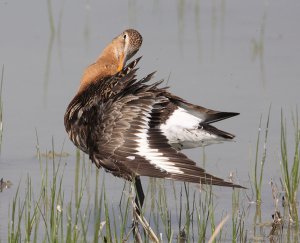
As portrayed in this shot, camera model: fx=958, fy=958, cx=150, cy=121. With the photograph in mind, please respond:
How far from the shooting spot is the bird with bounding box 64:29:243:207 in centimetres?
580

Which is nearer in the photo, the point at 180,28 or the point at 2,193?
the point at 2,193

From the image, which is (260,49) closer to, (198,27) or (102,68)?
(198,27)

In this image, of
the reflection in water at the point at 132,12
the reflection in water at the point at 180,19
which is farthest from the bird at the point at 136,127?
the reflection in water at the point at 132,12

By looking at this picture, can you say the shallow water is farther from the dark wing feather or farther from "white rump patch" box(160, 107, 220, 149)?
the dark wing feather

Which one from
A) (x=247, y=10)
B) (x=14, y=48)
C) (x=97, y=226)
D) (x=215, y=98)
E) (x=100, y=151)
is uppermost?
(x=247, y=10)

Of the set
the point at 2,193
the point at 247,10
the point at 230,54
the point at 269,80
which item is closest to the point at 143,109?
the point at 2,193

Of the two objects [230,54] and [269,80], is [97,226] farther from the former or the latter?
[230,54]

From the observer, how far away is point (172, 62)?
955 cm

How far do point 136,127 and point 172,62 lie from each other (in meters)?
3.47

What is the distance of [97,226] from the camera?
4.68 meters

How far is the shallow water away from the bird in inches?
24.9

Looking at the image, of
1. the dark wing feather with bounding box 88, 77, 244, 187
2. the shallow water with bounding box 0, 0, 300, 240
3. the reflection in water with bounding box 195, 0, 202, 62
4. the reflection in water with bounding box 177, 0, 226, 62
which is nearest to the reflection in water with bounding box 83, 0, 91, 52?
the shallow water with bounding box 0, 0, 300, 240

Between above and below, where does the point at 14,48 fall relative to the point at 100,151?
above

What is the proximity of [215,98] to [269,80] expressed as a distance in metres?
0.91
